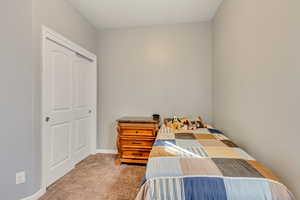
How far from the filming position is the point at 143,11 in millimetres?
2588

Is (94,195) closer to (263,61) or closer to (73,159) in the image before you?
(73,159)

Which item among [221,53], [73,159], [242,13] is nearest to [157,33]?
[221,53]

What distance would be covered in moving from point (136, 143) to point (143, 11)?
7.25ft

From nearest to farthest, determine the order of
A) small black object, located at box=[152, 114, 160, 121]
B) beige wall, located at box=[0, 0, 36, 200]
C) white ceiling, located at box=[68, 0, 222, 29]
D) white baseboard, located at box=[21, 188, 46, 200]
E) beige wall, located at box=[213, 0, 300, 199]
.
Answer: beige wall, located at box=[213, 0, 300, 199] < beige wall, located at box=[0, 0, 36, 200] < white baseboard, located at box=[21, 188, 46, 200] < white ceiling, located at box=[68, 0, 222, 29] < small black object, located at box=[152, 114, 160, 121]

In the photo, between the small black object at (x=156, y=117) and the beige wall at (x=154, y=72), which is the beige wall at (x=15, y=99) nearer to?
the beige wall at (x=154, y=72)

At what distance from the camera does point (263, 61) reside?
4.22 ft

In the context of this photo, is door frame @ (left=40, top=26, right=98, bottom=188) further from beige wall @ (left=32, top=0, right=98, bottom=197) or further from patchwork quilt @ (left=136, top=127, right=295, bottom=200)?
patchwork quilt @ (left=136, top=127, right=295, bottom=200)

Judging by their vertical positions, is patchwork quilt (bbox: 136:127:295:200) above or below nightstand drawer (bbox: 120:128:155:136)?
above

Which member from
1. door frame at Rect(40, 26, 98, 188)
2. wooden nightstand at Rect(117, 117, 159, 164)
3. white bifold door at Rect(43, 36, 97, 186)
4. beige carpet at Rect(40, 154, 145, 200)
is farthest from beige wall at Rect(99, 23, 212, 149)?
beige carpet at Rect(40, 154, 145, 200)

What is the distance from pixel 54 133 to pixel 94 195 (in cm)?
97

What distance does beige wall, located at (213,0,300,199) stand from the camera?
979mm

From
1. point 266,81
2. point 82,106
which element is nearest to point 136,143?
point 82,106

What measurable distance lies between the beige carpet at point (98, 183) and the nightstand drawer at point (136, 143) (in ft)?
1.13

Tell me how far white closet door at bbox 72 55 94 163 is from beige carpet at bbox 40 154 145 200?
286mm
